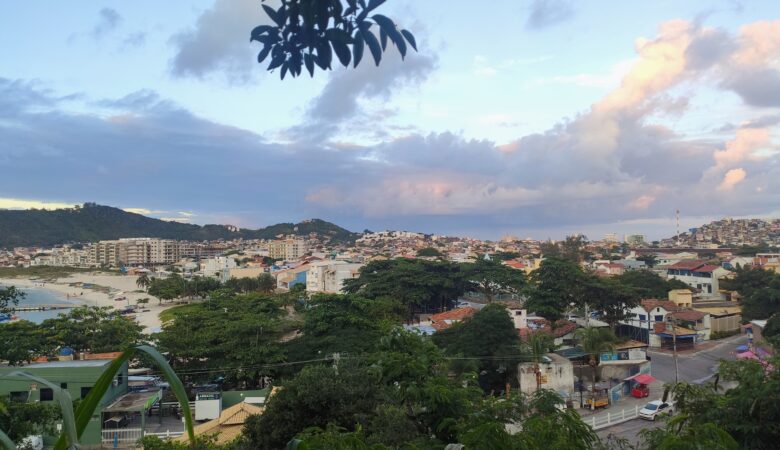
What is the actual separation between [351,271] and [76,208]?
393ft

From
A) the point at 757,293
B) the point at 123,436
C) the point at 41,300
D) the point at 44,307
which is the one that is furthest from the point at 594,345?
the point at 41,300

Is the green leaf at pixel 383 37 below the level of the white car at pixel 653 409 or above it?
above

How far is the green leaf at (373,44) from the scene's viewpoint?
1325mm

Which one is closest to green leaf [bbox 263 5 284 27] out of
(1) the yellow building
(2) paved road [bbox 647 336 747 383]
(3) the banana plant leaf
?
(3) the banana plant leaf

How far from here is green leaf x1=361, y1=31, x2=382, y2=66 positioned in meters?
1.33

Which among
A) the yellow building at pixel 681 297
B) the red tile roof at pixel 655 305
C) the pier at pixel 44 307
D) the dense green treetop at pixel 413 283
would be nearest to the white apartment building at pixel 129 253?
the pier at pixel 44 307

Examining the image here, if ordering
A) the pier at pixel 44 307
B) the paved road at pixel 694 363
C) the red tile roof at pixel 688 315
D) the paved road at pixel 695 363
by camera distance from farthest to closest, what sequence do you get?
the pier at pixel 44 307 → the red tile roof at pixel 688 315 → the paved road at pixel 695 363 → the paved road at pixel 694 363

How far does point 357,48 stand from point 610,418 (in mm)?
16196

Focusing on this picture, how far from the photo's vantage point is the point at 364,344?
61.7 feet

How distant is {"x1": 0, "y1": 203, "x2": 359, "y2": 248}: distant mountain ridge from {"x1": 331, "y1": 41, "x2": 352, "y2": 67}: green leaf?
136 m

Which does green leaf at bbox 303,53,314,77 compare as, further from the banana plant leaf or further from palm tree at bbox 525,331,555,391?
palm tree at bbox 525,331,555,391

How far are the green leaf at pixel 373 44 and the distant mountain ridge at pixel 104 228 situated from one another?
13603 centimetres

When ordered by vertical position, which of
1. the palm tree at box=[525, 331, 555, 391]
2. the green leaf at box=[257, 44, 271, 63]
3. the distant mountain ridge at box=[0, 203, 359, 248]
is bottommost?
the palm tree at box=[525, 331, 555, 391]

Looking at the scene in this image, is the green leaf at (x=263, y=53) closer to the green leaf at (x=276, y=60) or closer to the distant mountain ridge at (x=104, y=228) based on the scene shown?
the green leaf at (x=276, y=60)
